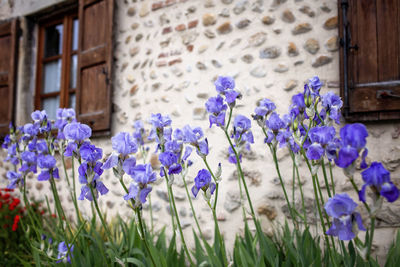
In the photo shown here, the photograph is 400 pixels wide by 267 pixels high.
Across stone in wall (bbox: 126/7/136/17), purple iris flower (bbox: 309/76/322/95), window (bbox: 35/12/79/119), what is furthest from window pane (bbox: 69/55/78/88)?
purple iris flower (bbox: 309/76/322/95)

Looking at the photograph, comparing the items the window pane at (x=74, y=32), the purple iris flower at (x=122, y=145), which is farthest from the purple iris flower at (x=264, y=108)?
the window pane at (x=74, y=32)

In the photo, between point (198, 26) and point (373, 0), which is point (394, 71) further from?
point (198, 26)

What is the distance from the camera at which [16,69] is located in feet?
14.9

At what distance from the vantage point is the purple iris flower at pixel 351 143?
2.60 ft

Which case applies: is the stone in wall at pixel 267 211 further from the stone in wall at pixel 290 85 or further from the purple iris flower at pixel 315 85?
the purple iris flower at pixel 315 85

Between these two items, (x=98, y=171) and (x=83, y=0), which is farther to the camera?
(x=83, y=0)

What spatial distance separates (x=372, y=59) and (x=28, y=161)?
2419 mm

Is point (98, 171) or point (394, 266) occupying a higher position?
point (98, 171)

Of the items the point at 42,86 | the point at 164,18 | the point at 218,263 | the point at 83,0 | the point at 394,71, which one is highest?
the point at 83,0

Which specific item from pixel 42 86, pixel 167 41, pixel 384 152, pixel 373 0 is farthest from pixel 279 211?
pixel 42 86

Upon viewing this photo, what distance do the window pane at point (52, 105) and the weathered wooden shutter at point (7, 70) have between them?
1.40ft

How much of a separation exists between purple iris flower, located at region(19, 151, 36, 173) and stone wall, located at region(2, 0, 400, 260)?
1443mm

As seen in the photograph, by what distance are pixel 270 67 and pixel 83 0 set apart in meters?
2.62

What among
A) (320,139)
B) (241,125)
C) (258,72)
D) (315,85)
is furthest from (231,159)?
(258,72)
